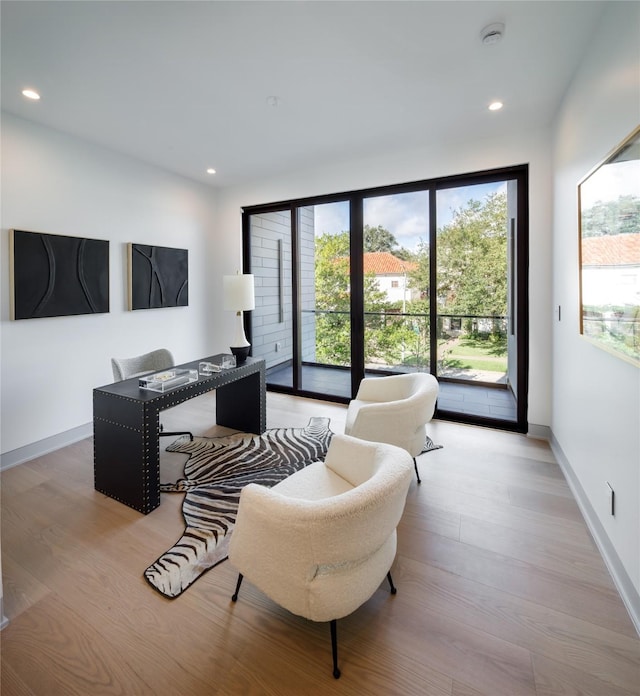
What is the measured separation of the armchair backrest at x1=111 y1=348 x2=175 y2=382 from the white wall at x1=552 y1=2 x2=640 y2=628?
11.3 ft

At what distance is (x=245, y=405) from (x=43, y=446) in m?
1.79

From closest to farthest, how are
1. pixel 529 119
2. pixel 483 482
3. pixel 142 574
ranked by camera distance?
pixel 142 574, pixel 483 482, pixel 529 119

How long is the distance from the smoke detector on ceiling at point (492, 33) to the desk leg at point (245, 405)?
115 inches

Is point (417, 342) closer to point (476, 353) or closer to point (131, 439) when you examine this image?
point (476, 353)

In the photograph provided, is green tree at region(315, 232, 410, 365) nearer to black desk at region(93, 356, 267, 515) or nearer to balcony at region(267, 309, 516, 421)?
balcony at region(267, 309, 516, 421)

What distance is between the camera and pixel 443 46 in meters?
2.20

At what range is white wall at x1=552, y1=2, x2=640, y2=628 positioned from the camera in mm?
1597

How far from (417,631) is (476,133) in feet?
12.7

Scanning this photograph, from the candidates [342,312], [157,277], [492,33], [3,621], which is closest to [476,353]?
[342,312]

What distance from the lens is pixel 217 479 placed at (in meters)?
2.69

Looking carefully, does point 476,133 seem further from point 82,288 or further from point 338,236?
point 82,288

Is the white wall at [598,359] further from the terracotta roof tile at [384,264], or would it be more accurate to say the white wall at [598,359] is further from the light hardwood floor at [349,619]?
the terracotta roof tile at [384,264]

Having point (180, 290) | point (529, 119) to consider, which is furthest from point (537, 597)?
point (180, 290)

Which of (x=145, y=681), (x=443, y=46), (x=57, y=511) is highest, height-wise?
(x=443, y=46)
